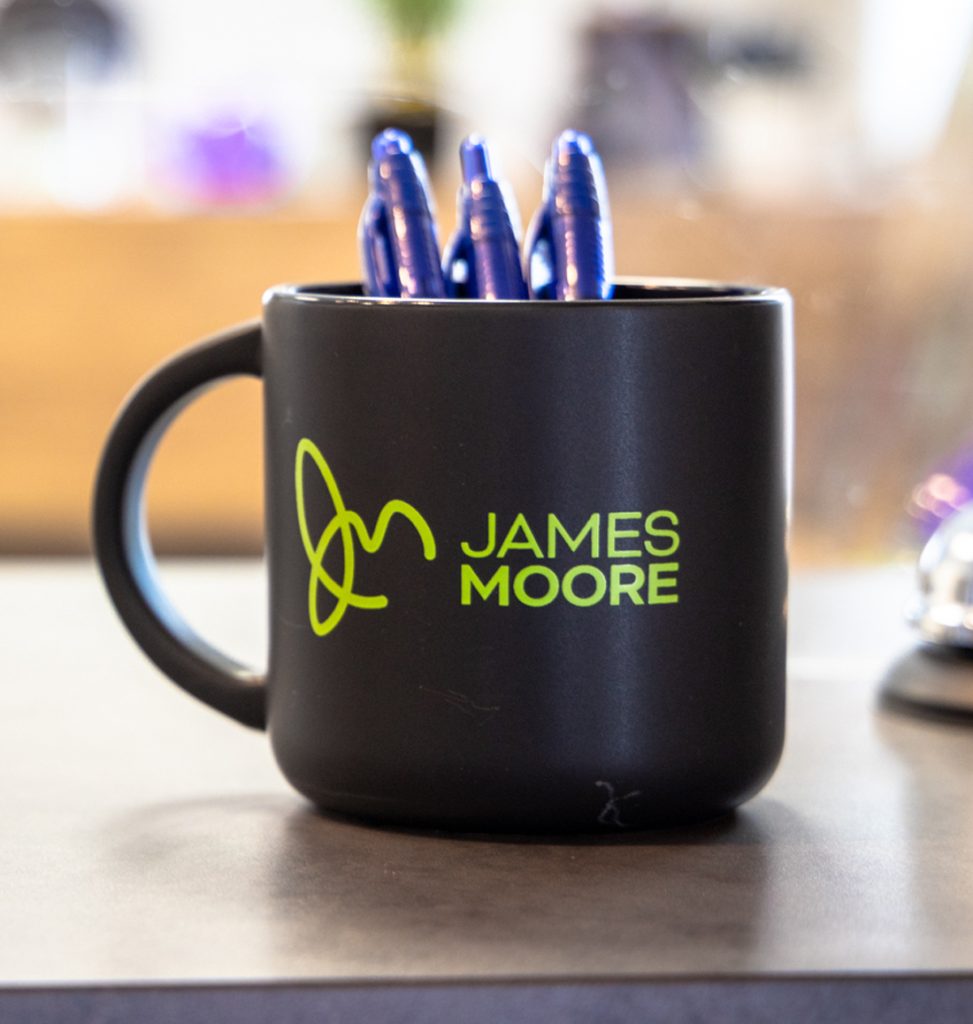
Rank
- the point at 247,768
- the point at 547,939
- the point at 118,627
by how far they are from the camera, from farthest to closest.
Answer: the point at 118,627 < the point at 247,768 < the point at 547,939

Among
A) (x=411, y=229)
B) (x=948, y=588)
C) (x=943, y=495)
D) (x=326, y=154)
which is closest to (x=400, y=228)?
(x=411, y=229)

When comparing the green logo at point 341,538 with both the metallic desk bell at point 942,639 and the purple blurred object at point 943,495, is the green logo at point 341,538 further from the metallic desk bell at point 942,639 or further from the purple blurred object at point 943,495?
the purple blurred object at point 943,495

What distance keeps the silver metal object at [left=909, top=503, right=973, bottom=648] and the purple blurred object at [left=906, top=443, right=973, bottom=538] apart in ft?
0.70

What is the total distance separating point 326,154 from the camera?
2307mm

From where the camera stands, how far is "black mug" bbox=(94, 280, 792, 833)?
0.38 meters

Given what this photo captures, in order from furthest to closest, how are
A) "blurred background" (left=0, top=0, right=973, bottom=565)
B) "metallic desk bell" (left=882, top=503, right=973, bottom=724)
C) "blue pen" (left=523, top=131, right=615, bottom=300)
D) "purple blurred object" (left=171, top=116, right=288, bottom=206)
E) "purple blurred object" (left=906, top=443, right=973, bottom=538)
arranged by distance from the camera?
"purple blurred object" (left=171, top=116, right=288, bottom=206) < "blurred background" (left=0, top=0, right=973, bottom=565) < "purple blurred object" (left=906, top=443, right=973, bottom=538) < "metallic desk bell" (left=882, top=503, right=973, bottom=724) < "blue pen" (left=523, top=131, right=615, bottom=300)

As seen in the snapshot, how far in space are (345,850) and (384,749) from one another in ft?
0.08

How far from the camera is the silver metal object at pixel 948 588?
Answer: 0.53 meters

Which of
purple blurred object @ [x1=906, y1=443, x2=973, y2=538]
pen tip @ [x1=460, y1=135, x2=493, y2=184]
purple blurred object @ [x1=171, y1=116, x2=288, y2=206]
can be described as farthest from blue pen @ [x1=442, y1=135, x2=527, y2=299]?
purple blurred object @ [x1=171, y1=116, x2=288, y2=206]

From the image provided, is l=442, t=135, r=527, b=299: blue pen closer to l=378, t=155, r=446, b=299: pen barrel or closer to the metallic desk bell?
l=378, t=155, r=446, b=299: pen barrel

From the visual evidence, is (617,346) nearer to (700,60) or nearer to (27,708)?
(27,708)

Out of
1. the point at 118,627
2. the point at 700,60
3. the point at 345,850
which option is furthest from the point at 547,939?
the point at 700,60

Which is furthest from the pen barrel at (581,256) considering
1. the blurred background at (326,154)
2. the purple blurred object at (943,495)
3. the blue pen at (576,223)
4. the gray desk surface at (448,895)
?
the blurred background at (326,154)

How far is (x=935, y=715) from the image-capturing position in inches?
20.5
